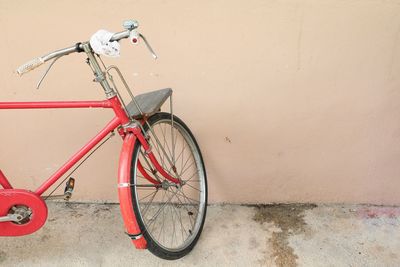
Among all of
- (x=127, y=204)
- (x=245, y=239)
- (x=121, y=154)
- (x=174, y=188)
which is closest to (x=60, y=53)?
(x=121, y=154)

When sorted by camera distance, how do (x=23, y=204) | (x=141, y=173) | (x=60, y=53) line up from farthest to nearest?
(x=141, y=173), (x=23, y=204), (x=60, y=53)

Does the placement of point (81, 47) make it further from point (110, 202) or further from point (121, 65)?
point (110, 202)

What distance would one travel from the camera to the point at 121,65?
1812 mm

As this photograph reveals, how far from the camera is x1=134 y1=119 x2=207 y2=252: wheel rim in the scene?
6.37ft

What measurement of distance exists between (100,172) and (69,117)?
421 millimetres

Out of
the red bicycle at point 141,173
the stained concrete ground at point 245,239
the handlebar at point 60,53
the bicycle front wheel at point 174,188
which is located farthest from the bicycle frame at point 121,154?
the stained concrete ground at point 245,239

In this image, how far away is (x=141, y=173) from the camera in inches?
70.2

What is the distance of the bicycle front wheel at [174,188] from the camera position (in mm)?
1813

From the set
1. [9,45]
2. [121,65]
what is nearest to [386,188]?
[121,65]

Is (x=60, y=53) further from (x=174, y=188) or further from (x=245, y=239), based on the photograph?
(x=245, y=239)

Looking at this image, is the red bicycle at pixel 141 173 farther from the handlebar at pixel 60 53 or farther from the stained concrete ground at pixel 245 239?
the stained concrete ground at pixel 245 239

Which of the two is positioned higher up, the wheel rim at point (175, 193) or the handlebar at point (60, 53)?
the handlebar at point (60, 53)

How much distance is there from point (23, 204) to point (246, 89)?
129 cm

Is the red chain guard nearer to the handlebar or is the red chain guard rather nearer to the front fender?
the front fender
